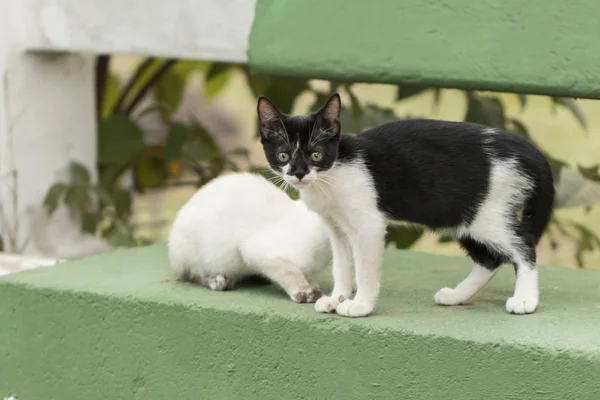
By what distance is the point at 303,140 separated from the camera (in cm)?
203

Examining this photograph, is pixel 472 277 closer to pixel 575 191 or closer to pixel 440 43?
pixel 440 43

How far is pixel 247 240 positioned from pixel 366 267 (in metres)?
0.42

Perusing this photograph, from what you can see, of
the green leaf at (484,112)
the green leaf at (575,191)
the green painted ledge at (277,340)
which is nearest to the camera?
the green painted ledge at (277,340)

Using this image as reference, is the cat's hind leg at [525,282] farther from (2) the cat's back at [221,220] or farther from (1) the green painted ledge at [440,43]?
(2) the cat's back at [221,220]

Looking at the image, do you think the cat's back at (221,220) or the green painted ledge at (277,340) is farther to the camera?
the cat's back at (221,220)

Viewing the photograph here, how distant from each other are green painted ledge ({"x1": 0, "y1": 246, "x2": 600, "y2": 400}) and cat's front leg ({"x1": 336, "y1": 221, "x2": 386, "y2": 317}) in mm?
31

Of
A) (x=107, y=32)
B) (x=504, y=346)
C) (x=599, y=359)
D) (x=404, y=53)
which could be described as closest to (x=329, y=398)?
(x=504, y=346)

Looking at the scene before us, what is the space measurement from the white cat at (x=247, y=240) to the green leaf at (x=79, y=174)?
953 millimetres

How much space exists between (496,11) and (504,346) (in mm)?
933

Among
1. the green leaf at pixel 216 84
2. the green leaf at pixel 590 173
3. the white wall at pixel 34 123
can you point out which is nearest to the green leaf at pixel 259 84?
the green leaf at pixel 216 84

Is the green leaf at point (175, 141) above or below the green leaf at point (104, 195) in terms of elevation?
above

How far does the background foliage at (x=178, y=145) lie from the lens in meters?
3.26

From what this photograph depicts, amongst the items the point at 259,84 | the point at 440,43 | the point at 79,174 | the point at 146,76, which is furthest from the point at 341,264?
the point at 146,76

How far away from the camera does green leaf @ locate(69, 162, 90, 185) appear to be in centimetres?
338
